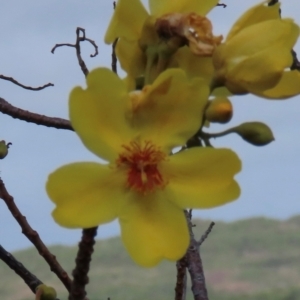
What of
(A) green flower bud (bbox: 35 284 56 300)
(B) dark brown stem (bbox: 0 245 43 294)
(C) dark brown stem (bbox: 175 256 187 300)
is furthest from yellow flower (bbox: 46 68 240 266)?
(C) dark brown stem (bbox: 175 256 187 300)

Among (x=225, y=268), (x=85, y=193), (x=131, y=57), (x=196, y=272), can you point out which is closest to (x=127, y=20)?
(x=131, y=57)

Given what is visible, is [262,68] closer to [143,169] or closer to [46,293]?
[143,169]

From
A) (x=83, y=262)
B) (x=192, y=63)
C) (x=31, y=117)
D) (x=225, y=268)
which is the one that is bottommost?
(x=83, y=262)

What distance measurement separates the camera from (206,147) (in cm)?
49

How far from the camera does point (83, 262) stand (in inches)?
21.0

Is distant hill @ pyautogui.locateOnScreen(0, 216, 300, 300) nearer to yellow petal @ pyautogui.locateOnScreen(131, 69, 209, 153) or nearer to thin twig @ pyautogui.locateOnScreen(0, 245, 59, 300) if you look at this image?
thin twig @ pyautogui.locateOnScreen(0, 245, 59, 300)

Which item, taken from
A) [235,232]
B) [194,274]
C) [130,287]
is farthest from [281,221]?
[194,274]

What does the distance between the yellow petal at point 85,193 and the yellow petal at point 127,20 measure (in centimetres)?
10

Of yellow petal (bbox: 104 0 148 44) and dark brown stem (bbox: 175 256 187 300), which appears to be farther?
dark brown stem (bbox: 175 256 187 300)

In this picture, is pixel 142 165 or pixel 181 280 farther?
pixel 181 280

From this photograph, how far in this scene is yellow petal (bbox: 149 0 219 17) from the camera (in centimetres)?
54

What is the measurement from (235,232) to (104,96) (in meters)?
8.84

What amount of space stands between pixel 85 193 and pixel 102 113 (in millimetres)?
51

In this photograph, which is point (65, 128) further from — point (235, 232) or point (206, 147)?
point (235, 232)
